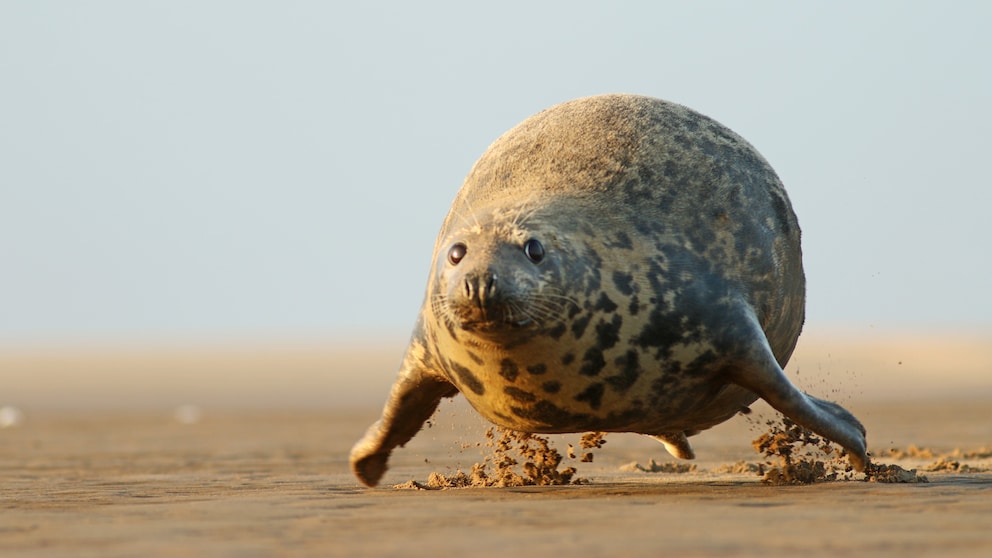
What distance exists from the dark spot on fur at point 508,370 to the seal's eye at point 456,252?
0.52 m

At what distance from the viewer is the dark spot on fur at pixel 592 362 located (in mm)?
6844

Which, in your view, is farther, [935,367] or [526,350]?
[935,367]

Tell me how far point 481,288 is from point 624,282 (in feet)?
3.24

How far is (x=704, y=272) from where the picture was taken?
24.3ft

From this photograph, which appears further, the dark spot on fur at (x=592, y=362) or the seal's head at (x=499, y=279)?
the dark spot on fur at (x=592, y=362)

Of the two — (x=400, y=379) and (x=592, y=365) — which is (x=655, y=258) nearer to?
(x=592, y=365)

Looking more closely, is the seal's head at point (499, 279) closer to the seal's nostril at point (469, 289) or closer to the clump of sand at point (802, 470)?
the seal's nostril at point (469, 289)

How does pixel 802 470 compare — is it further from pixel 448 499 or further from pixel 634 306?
pixel 448 499

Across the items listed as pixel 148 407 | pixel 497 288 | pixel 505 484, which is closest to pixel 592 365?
pixel 497 288

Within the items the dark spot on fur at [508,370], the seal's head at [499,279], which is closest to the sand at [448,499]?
the dark spot on fur at [508,370]

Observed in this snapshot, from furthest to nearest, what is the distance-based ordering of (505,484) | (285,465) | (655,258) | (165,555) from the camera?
(285,465)
(505,484)
(655,258)
(165,555)

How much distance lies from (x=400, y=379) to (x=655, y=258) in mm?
1773

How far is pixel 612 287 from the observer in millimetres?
6945

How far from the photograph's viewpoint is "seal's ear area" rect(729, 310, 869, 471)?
7.21m
